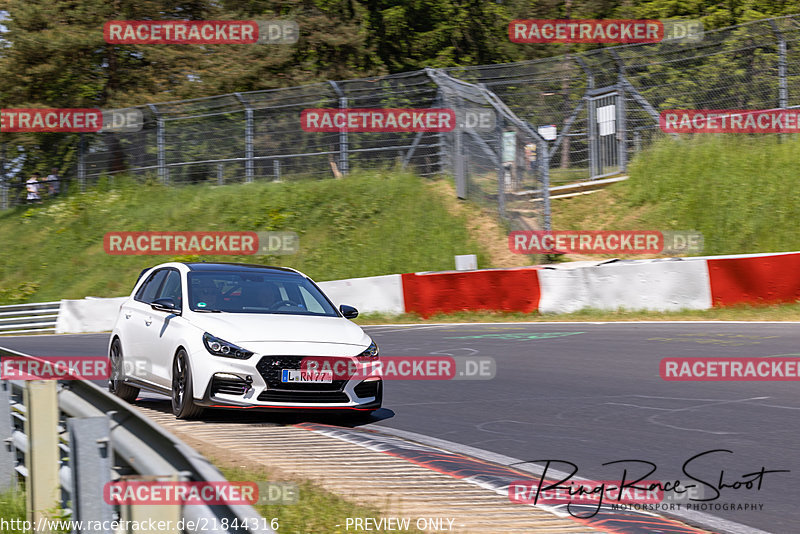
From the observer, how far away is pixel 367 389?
9.07 m

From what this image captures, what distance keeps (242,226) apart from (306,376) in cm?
2200

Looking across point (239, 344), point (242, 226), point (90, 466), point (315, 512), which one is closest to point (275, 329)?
point (239, 344)

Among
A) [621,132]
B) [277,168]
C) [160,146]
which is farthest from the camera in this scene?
[160,146]

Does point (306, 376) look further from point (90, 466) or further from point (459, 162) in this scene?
point (459, 162)

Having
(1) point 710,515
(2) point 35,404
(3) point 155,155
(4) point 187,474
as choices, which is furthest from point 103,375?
(3) point 155,155

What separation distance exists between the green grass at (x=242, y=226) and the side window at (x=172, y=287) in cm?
1522

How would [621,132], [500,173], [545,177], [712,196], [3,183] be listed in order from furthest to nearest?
[3,183]
[621,132]
[500,173]
[712,196]
[545,177]

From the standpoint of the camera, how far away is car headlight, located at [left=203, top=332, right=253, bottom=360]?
8672mm

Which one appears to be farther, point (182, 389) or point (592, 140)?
point (592, 140)

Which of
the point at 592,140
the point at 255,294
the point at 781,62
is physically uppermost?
the point at 781,62

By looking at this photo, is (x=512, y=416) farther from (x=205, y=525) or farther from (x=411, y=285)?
(x=411, y=285)

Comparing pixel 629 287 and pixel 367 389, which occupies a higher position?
pixel 629 287

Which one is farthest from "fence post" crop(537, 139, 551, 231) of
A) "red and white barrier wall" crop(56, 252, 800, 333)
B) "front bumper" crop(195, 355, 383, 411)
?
"front bumper" crop(195, 355, 383, 411)

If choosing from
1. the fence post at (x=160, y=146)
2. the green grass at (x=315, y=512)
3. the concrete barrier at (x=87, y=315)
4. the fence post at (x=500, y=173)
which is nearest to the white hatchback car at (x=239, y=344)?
the green grass at (x=315, y=512)
